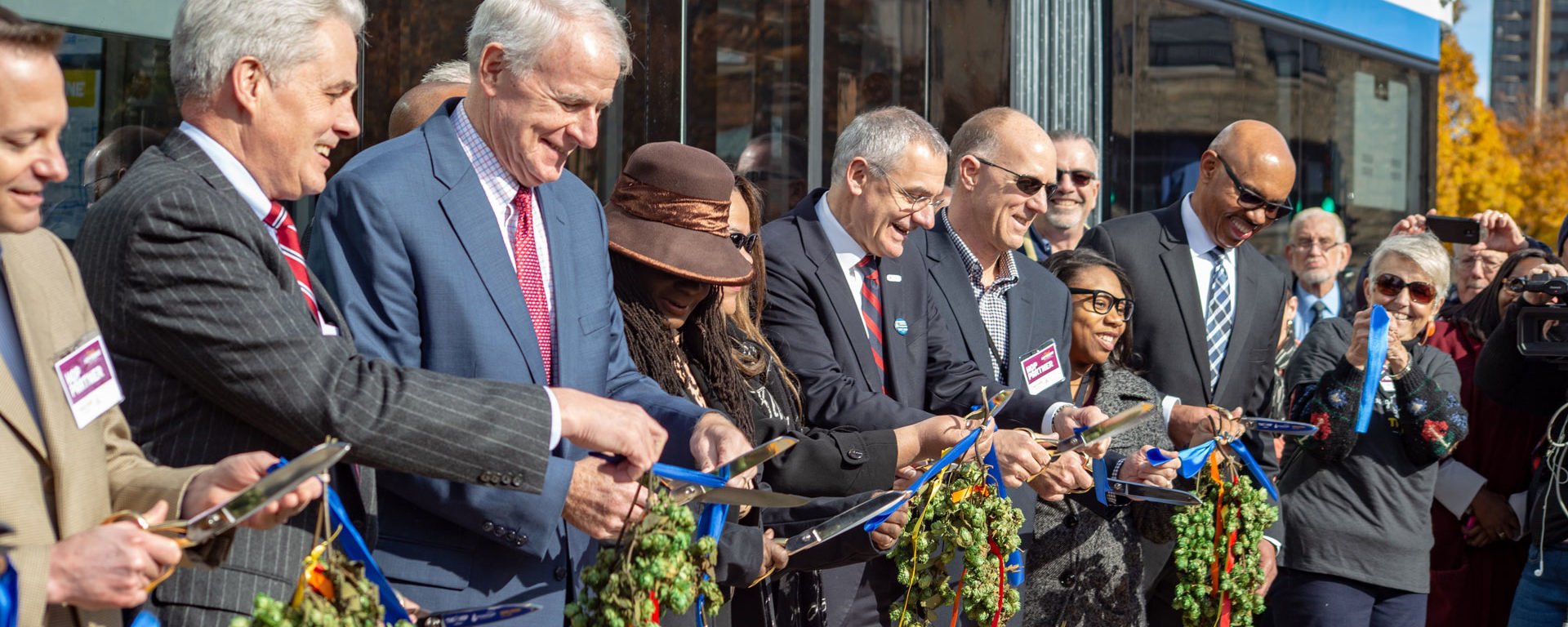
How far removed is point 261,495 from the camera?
193 cm

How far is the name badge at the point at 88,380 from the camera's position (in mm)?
2021

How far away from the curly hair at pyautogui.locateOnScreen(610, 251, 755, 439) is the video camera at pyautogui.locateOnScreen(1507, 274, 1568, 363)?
284 cm

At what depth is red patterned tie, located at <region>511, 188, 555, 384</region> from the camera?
2814mm

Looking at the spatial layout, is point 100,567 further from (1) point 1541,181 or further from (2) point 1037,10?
(1) point 1541,181

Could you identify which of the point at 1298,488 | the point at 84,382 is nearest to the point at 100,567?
the point at 84,382

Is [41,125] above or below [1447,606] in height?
above

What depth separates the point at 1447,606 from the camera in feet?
19.4

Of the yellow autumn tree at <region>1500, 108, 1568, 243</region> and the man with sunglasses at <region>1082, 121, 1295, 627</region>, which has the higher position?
the yellow autumn tree at <region>1500, 108, 1568, 243</region>

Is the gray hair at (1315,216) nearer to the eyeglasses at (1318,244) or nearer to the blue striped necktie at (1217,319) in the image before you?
the eyeglasses at (1318,244)

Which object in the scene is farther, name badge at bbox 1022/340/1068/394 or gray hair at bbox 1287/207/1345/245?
gray hair at bbox 1287/207/1345/245

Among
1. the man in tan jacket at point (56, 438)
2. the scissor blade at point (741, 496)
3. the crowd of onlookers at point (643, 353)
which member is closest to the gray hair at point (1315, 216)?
the crowd of onlookers at point (643, 353)

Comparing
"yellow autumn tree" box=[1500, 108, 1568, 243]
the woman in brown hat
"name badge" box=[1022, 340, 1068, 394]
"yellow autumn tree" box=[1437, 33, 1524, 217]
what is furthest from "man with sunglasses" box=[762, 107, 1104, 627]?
"yellow autumn tree" box=[1500, 108, 1568, 243]

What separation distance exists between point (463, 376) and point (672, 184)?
0.98m

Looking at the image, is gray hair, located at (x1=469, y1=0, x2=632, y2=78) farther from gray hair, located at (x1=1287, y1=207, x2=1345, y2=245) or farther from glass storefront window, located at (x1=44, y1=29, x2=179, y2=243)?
gray hair, located at (x1=1287, y1=207, x2=1345, y2=245)
